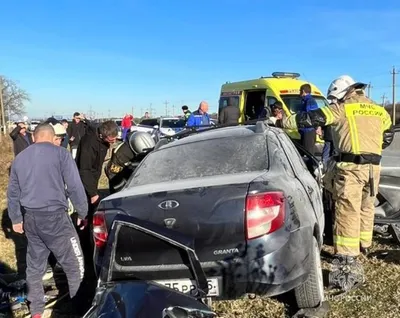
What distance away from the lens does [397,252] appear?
5.41 m

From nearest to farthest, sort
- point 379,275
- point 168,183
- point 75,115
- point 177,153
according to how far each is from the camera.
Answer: point 168,183 → point 177,153 → point 379,275 → point 75,115

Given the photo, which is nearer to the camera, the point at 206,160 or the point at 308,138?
the point at 206,160

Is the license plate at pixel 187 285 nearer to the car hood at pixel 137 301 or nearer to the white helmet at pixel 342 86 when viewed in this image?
the car hood at pixel 137 301

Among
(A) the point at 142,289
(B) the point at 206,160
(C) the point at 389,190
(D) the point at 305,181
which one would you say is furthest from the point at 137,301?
(C) the point at 389,190

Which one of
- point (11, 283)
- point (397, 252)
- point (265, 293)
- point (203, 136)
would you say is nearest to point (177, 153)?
point (203, 136)

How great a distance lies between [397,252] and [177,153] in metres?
2.95

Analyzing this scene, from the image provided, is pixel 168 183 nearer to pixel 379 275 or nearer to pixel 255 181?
pixel 255 181

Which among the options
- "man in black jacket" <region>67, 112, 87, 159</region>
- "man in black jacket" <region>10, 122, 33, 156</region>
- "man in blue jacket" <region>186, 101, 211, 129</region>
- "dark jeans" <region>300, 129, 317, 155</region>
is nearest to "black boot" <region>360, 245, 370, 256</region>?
"dark jeans" <region>300, 129, 317, 155</region>

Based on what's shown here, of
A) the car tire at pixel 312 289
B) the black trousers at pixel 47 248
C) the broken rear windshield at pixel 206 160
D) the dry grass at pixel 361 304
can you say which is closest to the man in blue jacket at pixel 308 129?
the dry grass at pixel 361 304

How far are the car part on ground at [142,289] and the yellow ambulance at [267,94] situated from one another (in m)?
10.3

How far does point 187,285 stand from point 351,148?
2.38m

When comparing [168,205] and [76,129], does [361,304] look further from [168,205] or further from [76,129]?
[76,129]

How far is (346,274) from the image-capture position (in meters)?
4.37

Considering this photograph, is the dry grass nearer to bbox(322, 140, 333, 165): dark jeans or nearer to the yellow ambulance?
bbox(322, 140, 333, 165): dark jeans
